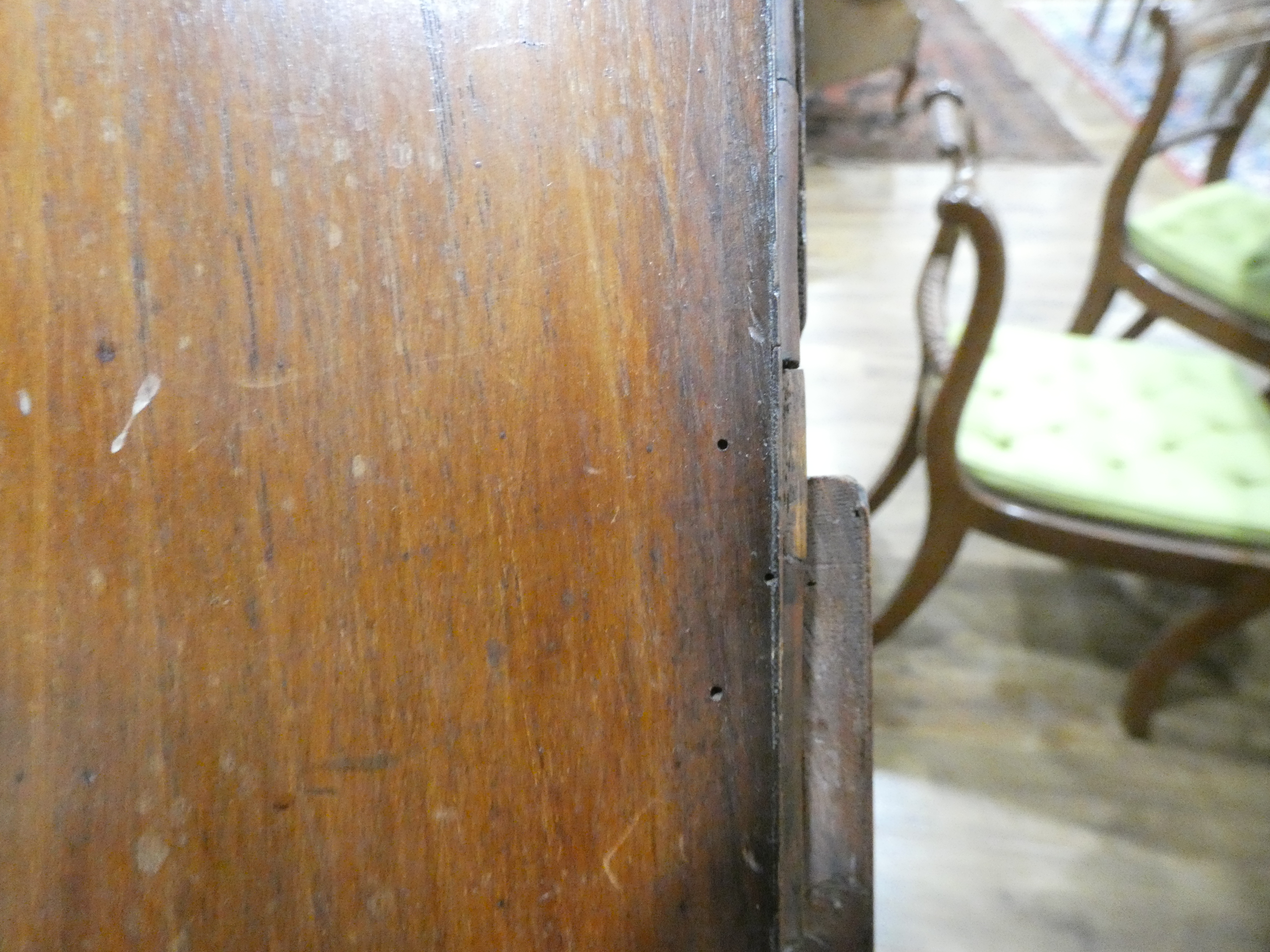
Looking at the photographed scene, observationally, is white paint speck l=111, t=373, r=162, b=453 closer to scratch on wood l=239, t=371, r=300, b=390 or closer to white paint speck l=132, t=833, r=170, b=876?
scratch on wood l=239, t=371, r=300, b=390

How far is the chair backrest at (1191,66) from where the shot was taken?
126 centimetres

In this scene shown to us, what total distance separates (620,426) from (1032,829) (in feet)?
3.63

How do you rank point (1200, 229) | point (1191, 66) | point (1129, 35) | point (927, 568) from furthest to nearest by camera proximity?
point (1129, 35) → point (1200, 229) → point (1191, 66) → point (927, 568)

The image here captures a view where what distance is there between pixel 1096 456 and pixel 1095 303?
636mm

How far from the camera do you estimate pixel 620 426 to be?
384 mm

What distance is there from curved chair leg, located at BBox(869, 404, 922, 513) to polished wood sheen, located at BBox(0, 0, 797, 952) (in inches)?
37.8

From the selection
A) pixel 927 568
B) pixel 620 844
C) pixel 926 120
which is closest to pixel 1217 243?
pixel 927 568

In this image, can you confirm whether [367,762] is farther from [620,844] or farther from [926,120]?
[926,120]

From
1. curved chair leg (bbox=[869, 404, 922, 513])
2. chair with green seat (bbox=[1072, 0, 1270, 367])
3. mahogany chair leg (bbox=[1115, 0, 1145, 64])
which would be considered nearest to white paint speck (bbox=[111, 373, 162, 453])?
curved chair leg (bbox=[869, 404, 922, 513])

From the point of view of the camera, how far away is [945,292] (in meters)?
1.07

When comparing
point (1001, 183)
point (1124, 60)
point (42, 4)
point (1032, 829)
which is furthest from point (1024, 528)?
point (1124, 60)

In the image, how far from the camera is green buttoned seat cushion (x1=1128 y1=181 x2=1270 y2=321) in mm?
1291

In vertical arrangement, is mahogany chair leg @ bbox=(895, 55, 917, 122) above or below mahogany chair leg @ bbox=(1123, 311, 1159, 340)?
above

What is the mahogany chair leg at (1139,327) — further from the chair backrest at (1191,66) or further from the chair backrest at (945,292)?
the chair backrest at (945,292)
